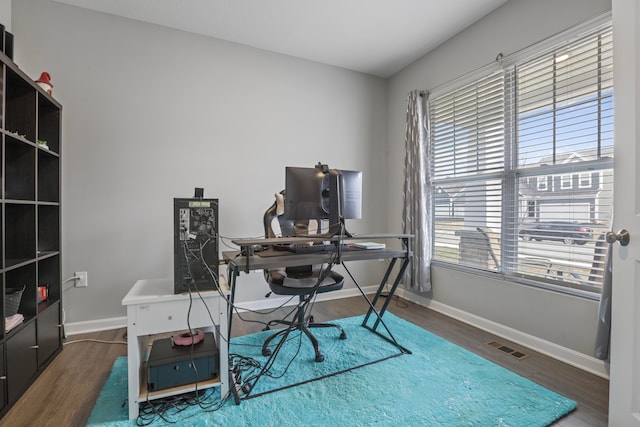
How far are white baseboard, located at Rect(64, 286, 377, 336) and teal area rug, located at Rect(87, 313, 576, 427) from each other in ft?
2.44

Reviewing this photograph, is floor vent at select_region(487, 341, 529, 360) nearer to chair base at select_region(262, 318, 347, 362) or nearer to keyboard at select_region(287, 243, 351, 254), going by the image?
chair base at select_region(262, 318, 347, 362)

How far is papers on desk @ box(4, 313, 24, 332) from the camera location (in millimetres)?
1502

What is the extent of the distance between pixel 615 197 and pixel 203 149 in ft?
9.14

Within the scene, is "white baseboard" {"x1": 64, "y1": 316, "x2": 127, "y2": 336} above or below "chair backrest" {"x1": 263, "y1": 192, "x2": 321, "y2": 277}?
below

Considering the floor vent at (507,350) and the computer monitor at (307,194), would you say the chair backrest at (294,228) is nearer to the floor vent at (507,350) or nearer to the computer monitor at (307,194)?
the computer monitor at (307,194)

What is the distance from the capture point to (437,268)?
297 centimetres

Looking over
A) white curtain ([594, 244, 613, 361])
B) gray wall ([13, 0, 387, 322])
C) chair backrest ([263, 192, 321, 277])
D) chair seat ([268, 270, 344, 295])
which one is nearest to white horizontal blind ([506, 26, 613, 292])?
white curtain ([594, 244, 613, 361])

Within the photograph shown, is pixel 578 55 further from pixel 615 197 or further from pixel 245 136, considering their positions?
pixel 245 136

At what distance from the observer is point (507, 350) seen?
2111 millimetres

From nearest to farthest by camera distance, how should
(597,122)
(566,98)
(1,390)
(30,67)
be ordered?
(1,390) → (597,122) → (566,98) → (30,67)

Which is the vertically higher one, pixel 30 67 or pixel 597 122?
pixel 30 67

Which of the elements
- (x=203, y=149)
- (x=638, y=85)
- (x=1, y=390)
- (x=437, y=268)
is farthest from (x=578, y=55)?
(x=1, y=390)

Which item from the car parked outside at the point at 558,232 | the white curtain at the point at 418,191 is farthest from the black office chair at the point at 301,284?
the car parked outside at the point at 558,232

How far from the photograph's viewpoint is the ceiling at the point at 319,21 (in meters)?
2.31
